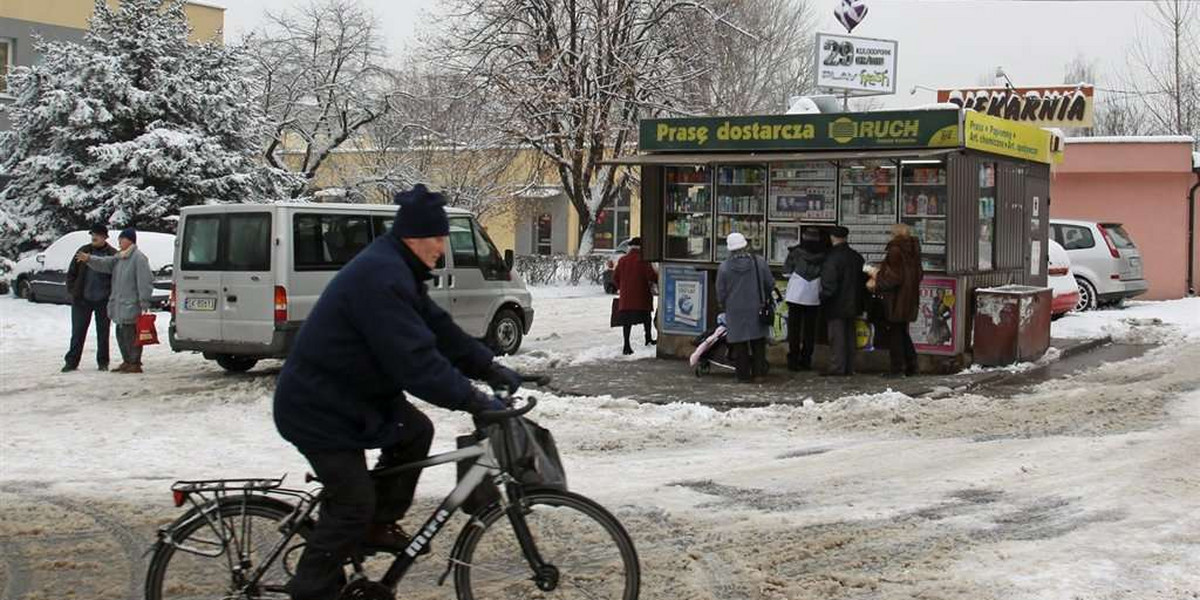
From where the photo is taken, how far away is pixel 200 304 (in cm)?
1380

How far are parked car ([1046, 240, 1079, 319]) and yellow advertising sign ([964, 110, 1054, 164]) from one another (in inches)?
137

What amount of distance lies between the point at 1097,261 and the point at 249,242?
577 inches

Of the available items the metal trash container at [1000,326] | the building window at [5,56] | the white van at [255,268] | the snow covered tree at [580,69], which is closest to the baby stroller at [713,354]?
the metal trash container at [1000,326]

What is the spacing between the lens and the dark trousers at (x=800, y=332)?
14180 mm

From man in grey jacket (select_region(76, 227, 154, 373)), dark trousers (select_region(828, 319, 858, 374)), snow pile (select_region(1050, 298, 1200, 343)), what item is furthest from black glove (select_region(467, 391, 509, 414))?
snow pile (select_region(1050, 298, 1200, 343))

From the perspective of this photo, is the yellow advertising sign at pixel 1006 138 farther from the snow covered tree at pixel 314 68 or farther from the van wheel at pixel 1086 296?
the snow covered tree at pixel 314 68

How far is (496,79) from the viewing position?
35312 mm

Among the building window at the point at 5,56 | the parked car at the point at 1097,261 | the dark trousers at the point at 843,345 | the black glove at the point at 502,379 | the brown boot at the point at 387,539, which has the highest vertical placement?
the building window at the point at 5,56

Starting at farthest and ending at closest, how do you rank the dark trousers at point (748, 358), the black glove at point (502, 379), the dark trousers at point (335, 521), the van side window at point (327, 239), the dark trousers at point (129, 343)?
1. the dark trousers at point (129, 343)
2. the van side window at point (327, 239)
3. the dark trousers at point (748, 358)
4. the black glove at point (502, 379)
5. the dark trousers at point (335, 521)

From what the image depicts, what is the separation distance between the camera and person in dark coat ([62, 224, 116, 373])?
14867mm

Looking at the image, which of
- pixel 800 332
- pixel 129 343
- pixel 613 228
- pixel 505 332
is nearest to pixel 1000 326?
pixel 800 332

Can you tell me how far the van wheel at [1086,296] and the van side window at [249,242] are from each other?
47.2 ft

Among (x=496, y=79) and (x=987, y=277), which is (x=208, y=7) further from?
(x=987, y=277)

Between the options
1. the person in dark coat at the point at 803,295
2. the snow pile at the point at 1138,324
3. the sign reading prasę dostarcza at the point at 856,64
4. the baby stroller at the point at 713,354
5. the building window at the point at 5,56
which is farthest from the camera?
the building window at the point at 5,56
